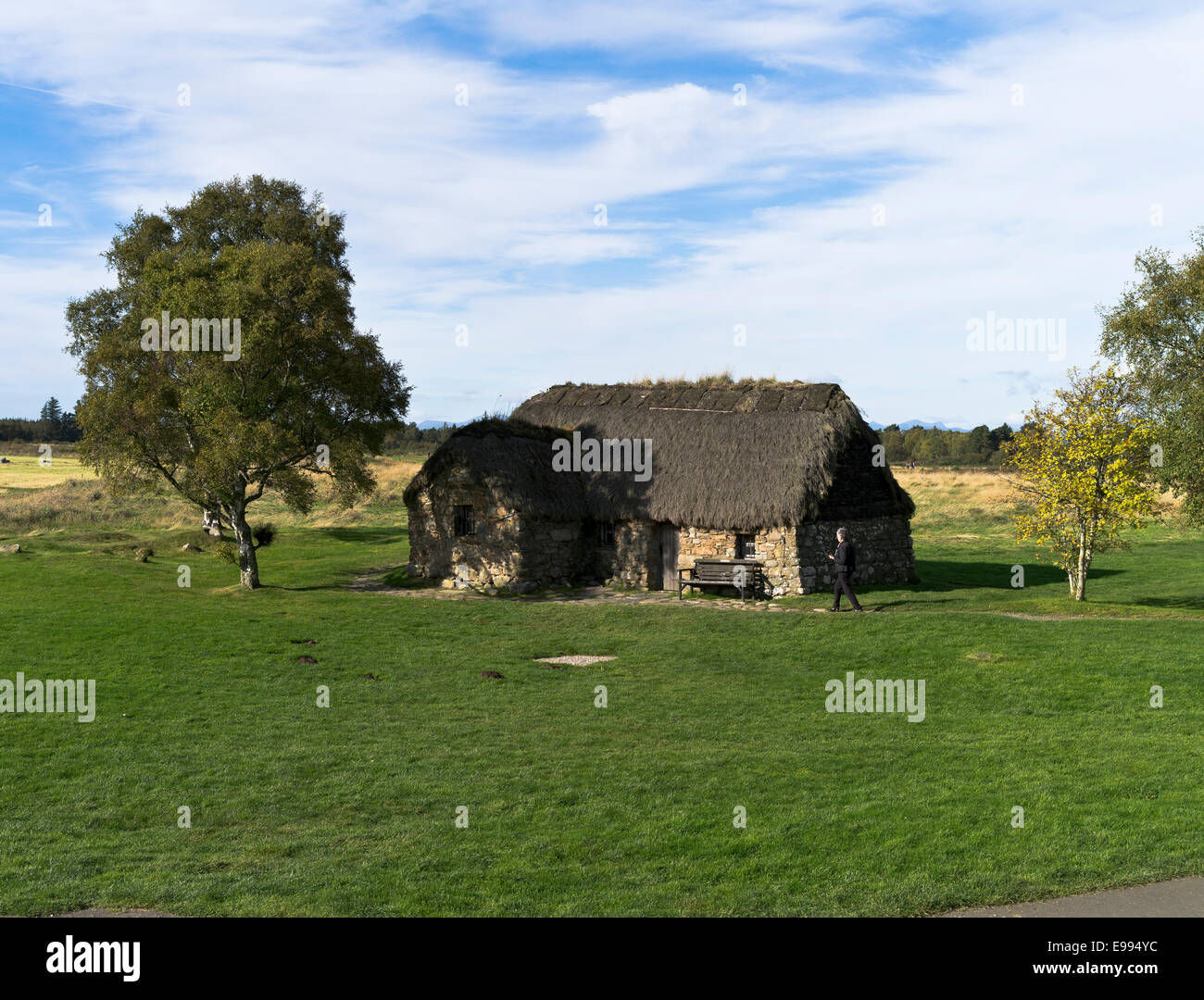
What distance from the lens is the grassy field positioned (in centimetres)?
952

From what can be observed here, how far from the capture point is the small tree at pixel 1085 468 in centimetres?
2700

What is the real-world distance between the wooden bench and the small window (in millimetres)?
7336

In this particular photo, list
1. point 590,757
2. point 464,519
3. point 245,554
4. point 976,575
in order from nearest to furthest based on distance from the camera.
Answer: point 590,757, point 245,554, point 464,519, point 976,575

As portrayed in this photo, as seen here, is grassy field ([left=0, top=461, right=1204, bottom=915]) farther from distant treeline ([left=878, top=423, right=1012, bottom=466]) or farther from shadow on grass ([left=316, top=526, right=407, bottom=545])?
distant treeline ([left=878, top=423, right=1012, bottom=466])

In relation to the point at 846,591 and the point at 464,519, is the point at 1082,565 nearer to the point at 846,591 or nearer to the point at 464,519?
the point at 846,591

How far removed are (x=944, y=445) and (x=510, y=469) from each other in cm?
8388

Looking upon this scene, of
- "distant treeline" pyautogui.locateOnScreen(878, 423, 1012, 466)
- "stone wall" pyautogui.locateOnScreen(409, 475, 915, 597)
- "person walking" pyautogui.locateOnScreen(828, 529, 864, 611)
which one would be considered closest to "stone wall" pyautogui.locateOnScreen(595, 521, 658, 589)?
"stone wall" pyautogui.locateOnScreen(409, 475, 915, 597)

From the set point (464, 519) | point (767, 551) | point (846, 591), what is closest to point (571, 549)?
point (464, 519)

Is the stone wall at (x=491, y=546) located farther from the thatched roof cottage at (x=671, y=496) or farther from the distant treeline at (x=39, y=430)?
the distant treeline at (x=39, y=430)

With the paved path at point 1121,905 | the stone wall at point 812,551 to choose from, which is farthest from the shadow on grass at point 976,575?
the paved path at point 1121,905

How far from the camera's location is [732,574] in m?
29.6

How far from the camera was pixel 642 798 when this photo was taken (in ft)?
39.6

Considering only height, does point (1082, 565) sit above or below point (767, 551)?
below
